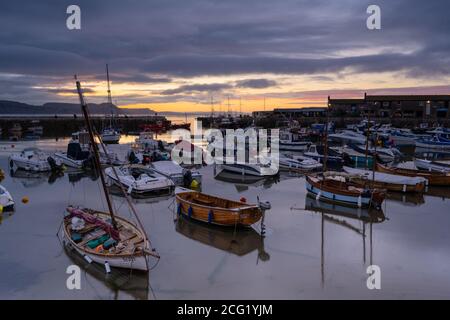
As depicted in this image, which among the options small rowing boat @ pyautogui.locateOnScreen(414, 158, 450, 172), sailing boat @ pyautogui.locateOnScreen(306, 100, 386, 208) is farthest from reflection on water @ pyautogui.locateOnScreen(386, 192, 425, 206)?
small rowing boat @ pyautogui.locateOnScreen(414, 158, 450, 172)

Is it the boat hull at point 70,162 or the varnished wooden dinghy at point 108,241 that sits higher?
the boat hull at point 70,162

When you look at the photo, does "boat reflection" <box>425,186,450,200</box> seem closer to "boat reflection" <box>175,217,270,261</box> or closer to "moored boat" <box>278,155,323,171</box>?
"moored boat" <box>278,155,323,171</box>

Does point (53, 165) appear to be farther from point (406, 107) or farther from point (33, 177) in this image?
point (406, 107)

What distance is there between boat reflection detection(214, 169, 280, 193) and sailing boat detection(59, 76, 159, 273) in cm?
1085

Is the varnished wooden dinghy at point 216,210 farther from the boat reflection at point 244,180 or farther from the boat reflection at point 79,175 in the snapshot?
the boat reflection at point 79,175

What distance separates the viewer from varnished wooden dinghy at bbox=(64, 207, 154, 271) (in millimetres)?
11102

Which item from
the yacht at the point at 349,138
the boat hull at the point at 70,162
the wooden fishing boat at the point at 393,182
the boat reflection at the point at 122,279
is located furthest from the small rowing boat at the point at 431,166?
the boat hull at the point at 70,162

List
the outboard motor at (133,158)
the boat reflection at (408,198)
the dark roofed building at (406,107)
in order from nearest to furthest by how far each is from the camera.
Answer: the boat reflection at (408,198)
the outboard motor at (133,158)
the dark roofed building at (406,107)

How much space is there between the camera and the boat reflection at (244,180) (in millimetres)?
24672

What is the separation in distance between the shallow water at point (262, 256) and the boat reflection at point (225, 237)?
1.5 inches

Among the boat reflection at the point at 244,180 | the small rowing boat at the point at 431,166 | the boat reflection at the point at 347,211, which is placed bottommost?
the boat reflection at the point at 347,211

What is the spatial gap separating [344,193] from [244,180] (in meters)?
9.11

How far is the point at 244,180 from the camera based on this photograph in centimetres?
2673
